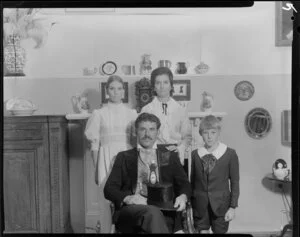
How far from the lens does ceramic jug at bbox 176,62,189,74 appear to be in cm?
157

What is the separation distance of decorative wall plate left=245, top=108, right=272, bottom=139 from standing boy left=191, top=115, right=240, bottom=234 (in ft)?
0.39

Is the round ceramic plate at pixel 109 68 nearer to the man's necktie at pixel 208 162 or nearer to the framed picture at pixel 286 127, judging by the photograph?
the man's necktie at pixel 208 162

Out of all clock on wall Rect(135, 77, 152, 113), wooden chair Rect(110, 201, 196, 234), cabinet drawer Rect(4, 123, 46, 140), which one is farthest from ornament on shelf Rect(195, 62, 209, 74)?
cabinet drawer Rect(4, 123, 46, 140)

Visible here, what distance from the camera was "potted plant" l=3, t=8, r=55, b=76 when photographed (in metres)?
1.57

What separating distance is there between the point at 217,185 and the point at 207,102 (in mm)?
358

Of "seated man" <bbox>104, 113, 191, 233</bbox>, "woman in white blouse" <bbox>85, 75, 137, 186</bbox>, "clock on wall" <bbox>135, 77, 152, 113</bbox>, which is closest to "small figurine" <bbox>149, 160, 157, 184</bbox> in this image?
"seated man" <bbox>104, 113, 191, 233</bbox>

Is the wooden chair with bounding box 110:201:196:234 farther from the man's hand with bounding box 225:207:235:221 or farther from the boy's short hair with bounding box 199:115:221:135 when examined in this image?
the boy's short hair with bounding box 199:115:221:135

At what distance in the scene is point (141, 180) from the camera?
157 cm

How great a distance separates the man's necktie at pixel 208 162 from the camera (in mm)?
1574

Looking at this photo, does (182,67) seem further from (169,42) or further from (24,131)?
(24,131)

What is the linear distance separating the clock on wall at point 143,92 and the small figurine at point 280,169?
23.9 inches

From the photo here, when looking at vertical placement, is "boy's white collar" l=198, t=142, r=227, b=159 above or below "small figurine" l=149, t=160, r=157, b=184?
above

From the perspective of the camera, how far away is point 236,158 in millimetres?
1578

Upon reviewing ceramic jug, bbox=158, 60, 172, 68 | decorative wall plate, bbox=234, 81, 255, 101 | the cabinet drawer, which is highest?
ceramic jug, bbox=158, 60, 172, 68
